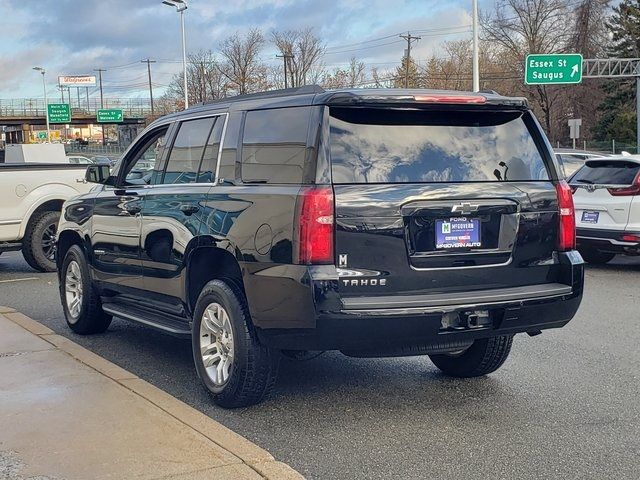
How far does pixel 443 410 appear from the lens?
16.9 feet

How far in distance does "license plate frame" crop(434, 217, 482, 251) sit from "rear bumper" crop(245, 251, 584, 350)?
0.29 m

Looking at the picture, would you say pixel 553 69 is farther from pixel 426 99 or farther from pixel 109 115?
pixel 109 115

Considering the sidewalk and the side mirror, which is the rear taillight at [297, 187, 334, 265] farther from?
the side mirror

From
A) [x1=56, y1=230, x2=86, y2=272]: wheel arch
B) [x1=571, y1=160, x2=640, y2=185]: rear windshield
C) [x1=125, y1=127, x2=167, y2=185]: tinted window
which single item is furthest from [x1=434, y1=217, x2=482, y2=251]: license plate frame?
[x1=571, y1=160, x2=640, y2=185]: rear windshield

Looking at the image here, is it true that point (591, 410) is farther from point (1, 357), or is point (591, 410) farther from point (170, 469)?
point (1, 357)

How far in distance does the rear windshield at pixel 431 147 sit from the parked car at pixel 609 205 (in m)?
6.25

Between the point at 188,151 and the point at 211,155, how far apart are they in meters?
0.43

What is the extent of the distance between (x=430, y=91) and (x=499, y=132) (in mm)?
523

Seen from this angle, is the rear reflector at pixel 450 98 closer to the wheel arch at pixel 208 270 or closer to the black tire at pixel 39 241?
the wheel arch at pixel 208 270

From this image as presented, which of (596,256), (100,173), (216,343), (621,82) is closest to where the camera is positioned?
(216,343)

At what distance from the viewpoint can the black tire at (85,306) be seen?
23.6 feet

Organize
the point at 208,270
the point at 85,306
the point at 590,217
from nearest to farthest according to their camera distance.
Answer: the point at 208,270 → the point at 85,306 → the point at 590,217

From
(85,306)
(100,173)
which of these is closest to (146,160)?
(100,173)

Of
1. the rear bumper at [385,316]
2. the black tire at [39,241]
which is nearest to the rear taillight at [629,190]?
the rear bumper at [385,316]
